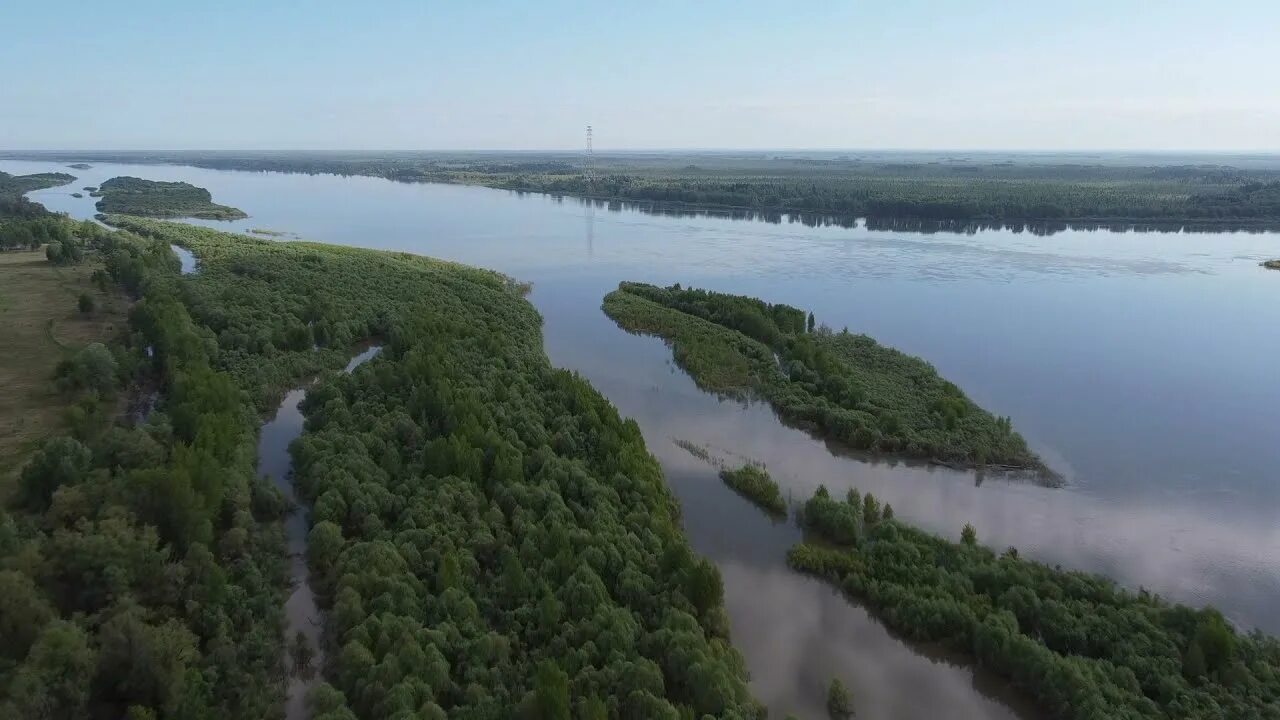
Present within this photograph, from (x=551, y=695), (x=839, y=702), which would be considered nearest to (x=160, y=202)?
(x=551, y=695)

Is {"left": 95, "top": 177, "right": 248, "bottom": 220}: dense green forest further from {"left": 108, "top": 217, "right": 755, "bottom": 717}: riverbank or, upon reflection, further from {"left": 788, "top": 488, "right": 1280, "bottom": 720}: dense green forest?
{"left": 788, "top": 488, "right": 1280, "bottom": 720}: dense green forest

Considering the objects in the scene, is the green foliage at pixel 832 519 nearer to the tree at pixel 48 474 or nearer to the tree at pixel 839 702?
the tree at pixel 839 702

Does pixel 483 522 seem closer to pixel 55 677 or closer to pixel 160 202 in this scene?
pixel 55 677

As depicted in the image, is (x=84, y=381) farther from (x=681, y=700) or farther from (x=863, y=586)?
(x=863, y=586)

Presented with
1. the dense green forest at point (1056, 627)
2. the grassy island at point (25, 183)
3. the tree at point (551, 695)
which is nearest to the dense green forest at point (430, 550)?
the tree at point (551, 695)

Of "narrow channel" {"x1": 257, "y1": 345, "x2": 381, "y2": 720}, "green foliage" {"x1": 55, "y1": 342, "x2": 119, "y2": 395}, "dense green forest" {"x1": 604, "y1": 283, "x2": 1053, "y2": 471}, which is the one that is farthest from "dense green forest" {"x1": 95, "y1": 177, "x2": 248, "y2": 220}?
"narrow channel" {"x1": 257, "y1": 345, "x2": 381, "y2": 720}
